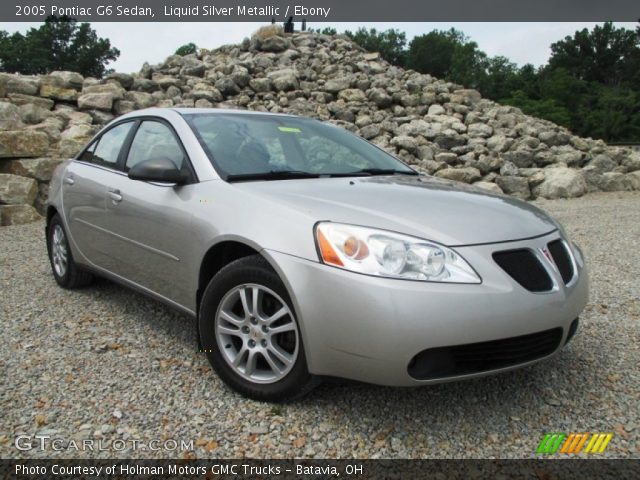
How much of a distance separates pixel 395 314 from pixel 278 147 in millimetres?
1626

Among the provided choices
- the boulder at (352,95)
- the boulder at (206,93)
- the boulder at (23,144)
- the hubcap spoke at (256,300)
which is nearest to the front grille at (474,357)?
the hubcap spoke at (256,300)

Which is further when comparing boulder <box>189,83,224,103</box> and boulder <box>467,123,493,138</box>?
boulder <box>189,83,224,103</box>

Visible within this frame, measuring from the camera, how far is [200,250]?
9.07 feet

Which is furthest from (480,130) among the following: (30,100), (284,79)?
(30,100)

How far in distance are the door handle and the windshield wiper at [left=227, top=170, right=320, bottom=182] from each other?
98 centimetres

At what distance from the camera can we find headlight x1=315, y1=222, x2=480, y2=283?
2168 millimetres

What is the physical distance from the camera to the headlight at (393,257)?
217 centimetres

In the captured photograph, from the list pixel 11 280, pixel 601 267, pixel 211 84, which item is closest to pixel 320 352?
pixel 11 280

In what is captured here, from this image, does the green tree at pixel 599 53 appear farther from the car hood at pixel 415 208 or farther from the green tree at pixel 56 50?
the car hood at pixel 415 208

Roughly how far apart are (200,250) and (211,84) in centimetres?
1434

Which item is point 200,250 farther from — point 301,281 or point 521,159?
point 521,159

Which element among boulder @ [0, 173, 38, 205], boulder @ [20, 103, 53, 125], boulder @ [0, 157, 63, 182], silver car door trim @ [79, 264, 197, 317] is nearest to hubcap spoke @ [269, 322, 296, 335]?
silver car door trim @ [79, 264, 197, 317]

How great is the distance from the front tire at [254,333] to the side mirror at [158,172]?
644 mm

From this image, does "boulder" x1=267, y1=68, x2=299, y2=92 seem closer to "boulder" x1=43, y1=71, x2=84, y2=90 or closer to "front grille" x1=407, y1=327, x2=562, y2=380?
"boulder" x1=43, y1=71, x2=84, y2=90
